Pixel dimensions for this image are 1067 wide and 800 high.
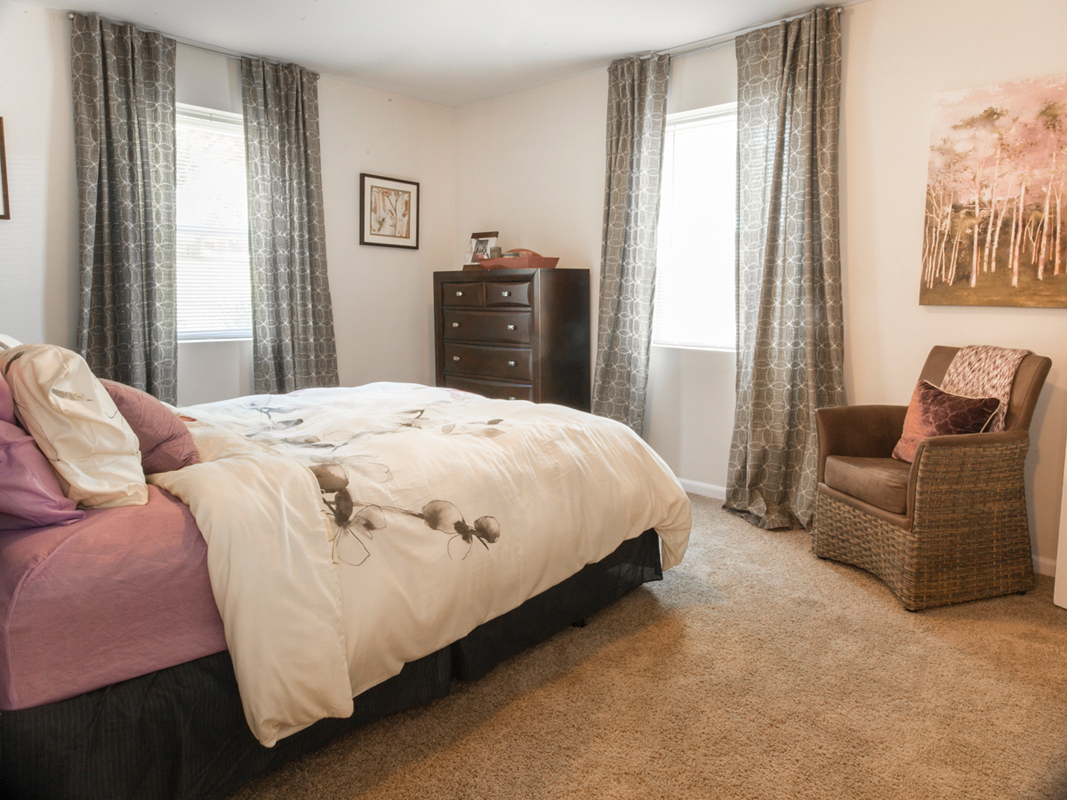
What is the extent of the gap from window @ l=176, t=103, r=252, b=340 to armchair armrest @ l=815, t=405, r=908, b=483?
11.0 ft

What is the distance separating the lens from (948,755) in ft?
6.01

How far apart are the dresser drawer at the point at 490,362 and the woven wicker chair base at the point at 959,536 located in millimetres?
2156

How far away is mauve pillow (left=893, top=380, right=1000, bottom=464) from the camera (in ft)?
9.11

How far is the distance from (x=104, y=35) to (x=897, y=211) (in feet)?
13.2

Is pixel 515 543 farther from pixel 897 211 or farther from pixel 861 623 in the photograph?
pixel 897 211

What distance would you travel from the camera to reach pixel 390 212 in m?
5.04

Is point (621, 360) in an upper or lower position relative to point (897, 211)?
lower

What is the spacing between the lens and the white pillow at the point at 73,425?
147 centimetres

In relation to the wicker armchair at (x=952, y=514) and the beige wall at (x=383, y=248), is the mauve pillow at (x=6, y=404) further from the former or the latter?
the beige wall at (x=383, y=248)

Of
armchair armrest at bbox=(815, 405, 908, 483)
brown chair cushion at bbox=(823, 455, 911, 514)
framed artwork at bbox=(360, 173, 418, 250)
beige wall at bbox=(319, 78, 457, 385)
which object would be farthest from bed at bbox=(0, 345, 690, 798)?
framed artwork at bbox=(360, 173, 418, 250)

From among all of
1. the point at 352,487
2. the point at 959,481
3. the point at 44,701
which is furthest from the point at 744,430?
the point at 44,701

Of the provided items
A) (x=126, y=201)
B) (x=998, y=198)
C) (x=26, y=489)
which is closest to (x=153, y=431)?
(x=26, y=489)

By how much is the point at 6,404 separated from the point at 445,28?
10.1ft

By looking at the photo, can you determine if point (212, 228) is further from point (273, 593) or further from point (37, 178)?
point (273, 593)
